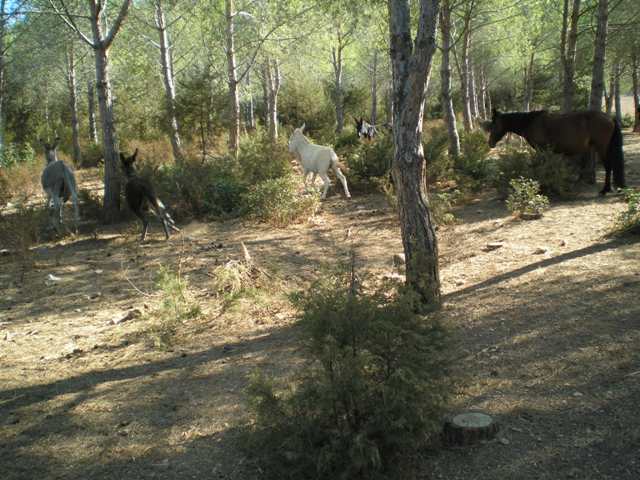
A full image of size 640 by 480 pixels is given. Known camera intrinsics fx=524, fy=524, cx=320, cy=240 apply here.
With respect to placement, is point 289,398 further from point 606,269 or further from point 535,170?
point 535,170

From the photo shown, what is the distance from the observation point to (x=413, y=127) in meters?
4.88

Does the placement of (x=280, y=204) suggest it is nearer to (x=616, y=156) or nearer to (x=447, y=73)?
(x=447, y=73)

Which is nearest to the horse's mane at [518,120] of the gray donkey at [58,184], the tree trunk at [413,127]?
the tree trunk at [413,127]

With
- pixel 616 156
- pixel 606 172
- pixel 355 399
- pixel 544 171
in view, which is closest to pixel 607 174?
pixel 606 172

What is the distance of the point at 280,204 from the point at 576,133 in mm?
5982

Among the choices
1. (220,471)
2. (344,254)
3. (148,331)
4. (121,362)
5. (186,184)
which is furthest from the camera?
(186,184)

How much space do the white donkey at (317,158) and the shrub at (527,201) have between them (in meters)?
4.41

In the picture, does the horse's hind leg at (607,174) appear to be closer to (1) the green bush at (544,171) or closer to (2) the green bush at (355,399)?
(1) the green bush at (544,171)

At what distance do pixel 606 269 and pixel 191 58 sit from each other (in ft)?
83.3

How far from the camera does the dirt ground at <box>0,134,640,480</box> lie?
3.28 metres

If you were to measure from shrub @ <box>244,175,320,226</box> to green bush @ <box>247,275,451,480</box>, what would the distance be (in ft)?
24.4

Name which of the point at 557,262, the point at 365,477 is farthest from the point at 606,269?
the point at 365,477

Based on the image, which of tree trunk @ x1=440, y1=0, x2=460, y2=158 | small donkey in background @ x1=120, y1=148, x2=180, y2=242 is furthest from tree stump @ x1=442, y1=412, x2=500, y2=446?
tree trunk @ x1=440, y1=0, x2=460, y2=158

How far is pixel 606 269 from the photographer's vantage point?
5.83 m
